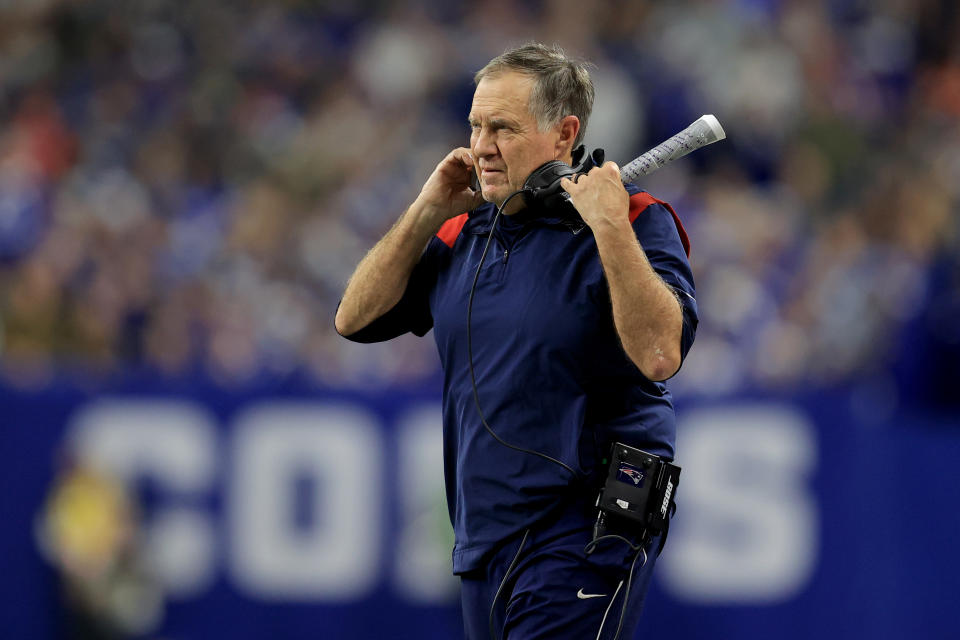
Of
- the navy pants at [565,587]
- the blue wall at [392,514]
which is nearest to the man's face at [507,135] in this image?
the navy pants at [565,587]

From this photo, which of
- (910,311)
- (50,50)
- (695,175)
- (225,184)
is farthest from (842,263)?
(50,50)

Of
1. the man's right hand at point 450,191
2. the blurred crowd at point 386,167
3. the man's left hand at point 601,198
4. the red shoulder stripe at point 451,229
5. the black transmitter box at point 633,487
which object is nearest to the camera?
the man's left hand at point 601,198

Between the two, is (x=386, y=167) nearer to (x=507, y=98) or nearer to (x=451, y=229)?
→ (x=451, y=229)

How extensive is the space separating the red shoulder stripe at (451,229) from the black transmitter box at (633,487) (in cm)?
78

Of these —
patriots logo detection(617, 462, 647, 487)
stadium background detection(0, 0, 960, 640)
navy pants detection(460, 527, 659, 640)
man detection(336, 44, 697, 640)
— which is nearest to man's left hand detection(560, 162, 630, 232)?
man detection(336, 44, 697, 640)

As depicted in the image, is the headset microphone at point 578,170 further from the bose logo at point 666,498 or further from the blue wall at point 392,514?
the blue wall at point 392,514

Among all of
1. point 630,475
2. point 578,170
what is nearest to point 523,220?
point 578,170

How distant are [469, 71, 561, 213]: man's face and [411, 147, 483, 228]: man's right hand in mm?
147

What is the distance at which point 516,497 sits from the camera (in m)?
3.76

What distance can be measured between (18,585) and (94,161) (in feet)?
13.4

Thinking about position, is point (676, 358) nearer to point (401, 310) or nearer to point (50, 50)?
point (401, 310)

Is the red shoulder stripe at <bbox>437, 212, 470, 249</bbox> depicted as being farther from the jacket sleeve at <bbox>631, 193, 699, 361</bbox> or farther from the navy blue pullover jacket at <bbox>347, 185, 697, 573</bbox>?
the jacket sleeve at <bbox>631, 193, 699, 361</bbox>

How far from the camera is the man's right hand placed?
13.1 ft

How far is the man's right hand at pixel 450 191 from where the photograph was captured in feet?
13.1
